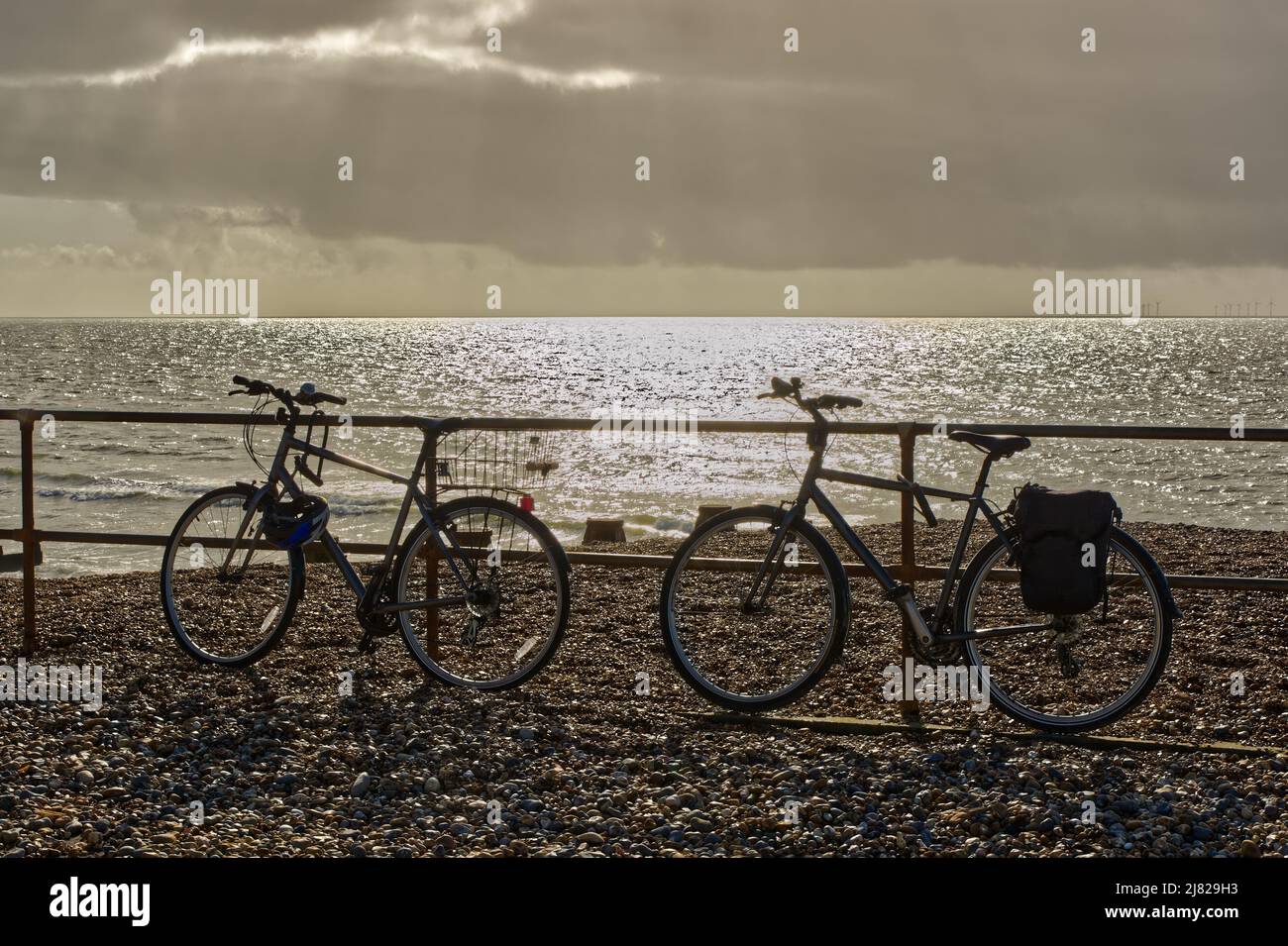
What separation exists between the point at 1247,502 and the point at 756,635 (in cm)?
3078

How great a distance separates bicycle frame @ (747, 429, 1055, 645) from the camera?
500 centimetres

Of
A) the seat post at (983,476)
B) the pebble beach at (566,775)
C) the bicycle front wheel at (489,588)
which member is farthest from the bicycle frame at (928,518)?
the bicycle front wheel at (489,588)

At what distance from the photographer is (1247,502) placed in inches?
1258

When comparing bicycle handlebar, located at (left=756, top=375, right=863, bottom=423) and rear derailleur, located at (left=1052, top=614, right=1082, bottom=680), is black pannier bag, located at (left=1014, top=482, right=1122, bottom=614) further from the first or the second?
bicycle handlebar, located at (left=756, top=375, right=863, bottom=423)

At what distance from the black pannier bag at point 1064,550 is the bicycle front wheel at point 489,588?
1.99 meters

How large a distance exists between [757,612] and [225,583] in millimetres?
2722

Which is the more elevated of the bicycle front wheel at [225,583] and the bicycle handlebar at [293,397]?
the bicycle handlebar at [293,397]

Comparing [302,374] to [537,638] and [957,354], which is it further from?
[537,638]

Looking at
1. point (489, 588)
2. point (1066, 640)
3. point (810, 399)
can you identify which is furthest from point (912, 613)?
point (489, 588)

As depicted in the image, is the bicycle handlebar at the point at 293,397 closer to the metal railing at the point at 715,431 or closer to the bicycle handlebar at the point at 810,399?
the metal railing at the point at 715,431

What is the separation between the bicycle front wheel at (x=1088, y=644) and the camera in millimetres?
4875

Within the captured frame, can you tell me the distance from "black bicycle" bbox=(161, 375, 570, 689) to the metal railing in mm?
178

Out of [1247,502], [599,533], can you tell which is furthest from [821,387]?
[599,533]

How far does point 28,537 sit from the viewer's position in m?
6.59
